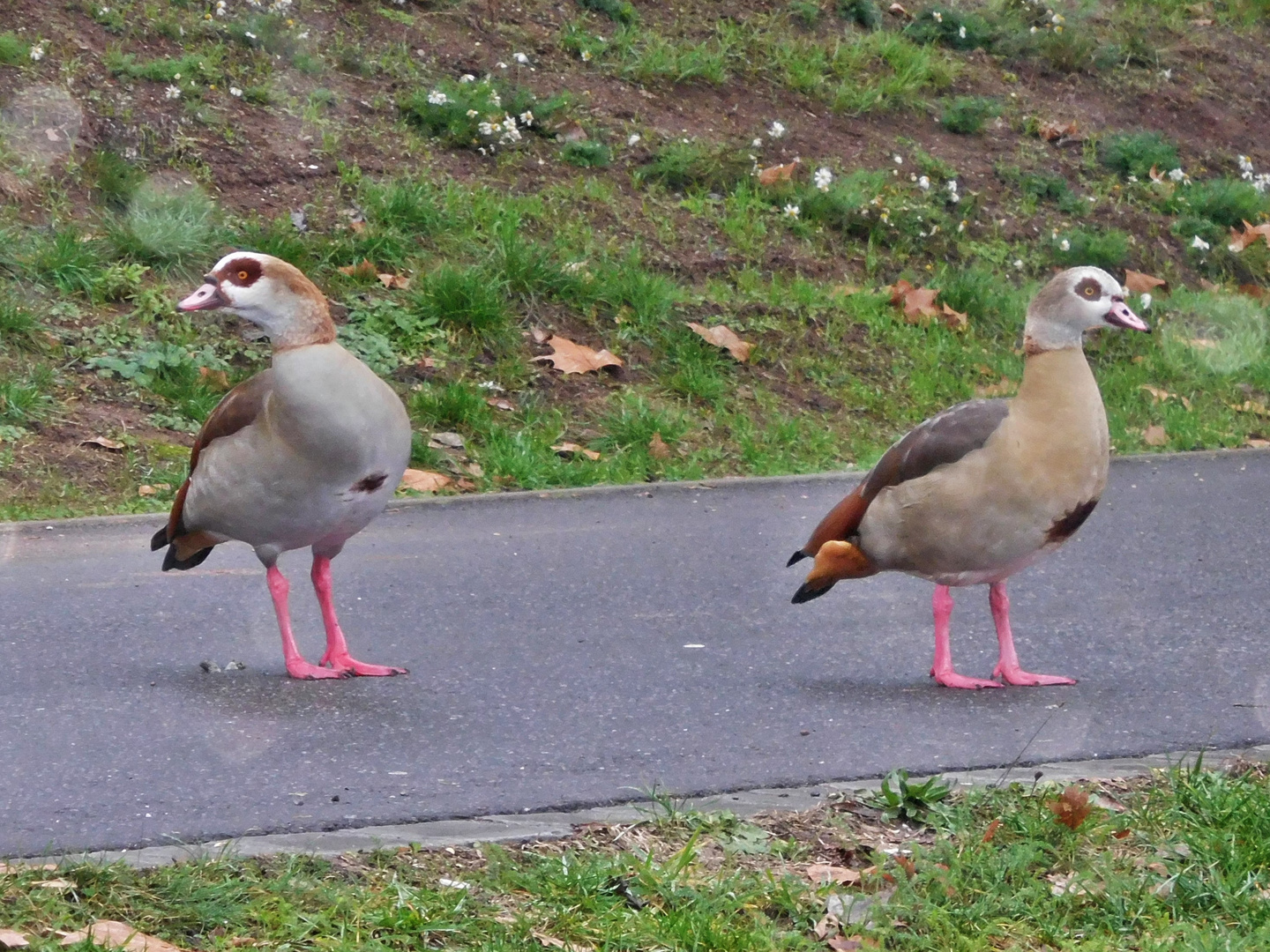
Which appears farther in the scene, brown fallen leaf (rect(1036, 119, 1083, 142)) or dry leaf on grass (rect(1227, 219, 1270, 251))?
brown fallen leaf (rect(1036, 119, 1083, 142))

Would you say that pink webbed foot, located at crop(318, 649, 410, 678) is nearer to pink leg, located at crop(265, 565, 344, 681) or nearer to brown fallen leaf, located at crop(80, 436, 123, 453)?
pink leg, located at crop(265, 565, 344, 681)

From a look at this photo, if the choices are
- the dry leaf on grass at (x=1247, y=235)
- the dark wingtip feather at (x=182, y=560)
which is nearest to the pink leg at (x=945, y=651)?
the dark wingtip feather at (x=182, y=560)

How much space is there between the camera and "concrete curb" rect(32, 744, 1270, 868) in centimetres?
358

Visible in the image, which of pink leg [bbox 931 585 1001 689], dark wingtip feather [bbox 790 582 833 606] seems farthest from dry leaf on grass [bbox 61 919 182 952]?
pink leg [bbox 931 585 1001 689]

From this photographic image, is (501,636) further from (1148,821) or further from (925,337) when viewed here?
(925,337)

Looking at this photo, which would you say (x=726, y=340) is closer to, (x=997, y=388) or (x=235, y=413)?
(x=997, y=388)

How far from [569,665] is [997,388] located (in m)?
4.61

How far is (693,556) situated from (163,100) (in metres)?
4.99

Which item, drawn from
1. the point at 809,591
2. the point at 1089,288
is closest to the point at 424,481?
the point at 809,591

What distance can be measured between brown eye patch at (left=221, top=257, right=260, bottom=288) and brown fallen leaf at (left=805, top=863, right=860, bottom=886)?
234 centimetres

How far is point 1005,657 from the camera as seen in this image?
5.13m

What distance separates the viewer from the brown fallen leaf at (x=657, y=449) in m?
8.13

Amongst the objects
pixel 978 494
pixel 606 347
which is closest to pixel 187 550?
pixel 978 494

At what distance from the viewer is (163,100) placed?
9797 millimetres
